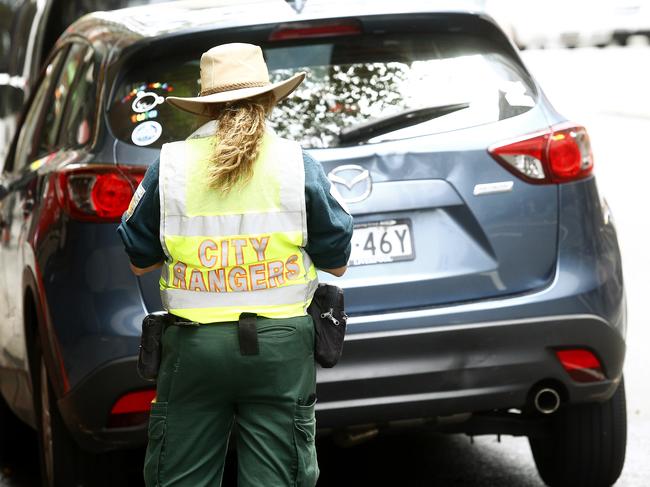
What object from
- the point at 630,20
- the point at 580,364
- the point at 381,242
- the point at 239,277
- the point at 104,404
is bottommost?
the point at 630,20

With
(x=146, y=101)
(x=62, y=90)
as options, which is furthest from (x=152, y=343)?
(x=62, y=90)

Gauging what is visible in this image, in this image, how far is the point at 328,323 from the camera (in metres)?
4.07

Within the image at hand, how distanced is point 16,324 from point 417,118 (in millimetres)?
1872

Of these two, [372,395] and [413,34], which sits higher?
[413,34]

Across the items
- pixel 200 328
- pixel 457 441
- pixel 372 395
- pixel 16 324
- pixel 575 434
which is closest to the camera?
pixel 200 328

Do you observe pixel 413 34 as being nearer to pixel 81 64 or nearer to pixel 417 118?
pixel 417 118

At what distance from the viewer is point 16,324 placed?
235 inches

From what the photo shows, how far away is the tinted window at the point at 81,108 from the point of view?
527cm

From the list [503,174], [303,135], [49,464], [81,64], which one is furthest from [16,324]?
[503,174]

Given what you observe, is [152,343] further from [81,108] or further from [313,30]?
[81,108]

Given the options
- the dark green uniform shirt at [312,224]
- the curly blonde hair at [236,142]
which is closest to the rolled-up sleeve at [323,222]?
the dark green uniform shirt at [312,224]

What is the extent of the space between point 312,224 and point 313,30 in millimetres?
1317

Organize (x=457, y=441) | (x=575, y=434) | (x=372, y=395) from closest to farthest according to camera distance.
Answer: (x=372, y=395) < (x=575, y=434) < (x=457, y=441)

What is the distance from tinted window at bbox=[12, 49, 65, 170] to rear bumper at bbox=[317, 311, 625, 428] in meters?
1.71
